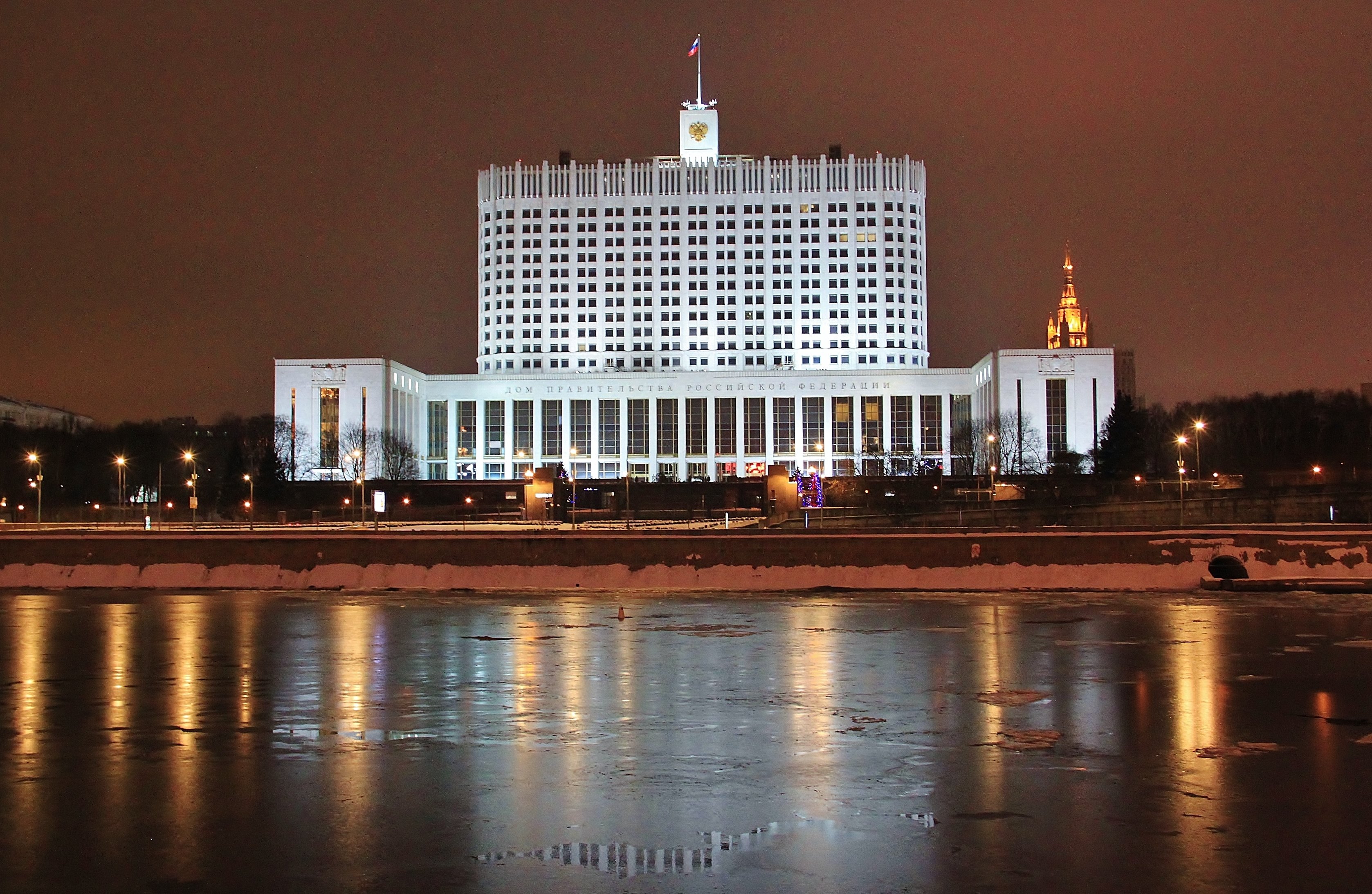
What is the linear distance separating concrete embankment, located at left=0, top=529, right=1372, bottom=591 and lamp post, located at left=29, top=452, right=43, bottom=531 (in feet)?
120

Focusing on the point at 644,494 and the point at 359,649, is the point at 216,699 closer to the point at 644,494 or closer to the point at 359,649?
the point at 359,649

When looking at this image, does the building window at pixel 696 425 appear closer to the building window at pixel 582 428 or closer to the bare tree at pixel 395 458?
the building window at pixel 582 428

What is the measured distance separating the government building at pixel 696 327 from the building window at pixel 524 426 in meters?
0.30

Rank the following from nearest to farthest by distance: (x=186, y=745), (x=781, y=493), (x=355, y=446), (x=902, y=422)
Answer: (x=186, y=745) < (x=781, y=493) < (x=355, y=446) < (x=902, y=422)

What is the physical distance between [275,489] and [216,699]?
10491cm

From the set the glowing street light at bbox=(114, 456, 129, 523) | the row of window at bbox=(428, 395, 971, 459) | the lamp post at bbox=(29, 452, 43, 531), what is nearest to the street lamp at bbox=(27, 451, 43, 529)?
the lamp post at bbox=(29, 452, 43, 531)

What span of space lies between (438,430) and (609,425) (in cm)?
2252

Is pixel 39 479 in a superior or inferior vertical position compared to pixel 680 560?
superior

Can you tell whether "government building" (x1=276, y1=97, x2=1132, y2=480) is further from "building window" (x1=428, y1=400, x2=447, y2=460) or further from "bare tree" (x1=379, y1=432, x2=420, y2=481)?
"bare tree" (x1=379, y1=432, x2=420, y2=481)

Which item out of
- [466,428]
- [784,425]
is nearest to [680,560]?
[784,425]

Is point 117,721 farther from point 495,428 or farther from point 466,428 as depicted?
point 466,428

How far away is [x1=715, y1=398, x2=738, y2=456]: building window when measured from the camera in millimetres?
159875

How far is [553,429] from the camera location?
160375 millimetres

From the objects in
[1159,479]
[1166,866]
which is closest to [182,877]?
[1166,866]
